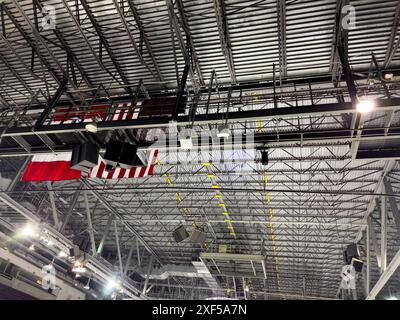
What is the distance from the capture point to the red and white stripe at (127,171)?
8062 millimetres

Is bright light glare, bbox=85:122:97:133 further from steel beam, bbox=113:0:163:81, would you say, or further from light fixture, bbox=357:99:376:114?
light fixture, bbox=357:99:376:114

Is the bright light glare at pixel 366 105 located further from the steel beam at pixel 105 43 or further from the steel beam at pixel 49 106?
the steel beam at pixel 49 106

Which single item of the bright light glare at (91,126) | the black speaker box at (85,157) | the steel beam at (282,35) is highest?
the steel beam at (282,35)

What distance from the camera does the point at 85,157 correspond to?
7.37 meters

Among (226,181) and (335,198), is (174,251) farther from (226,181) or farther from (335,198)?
(335,198)

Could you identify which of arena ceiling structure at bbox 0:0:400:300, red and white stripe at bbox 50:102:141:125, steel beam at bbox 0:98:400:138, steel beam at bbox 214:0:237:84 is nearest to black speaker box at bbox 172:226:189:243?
arena ceiling structure at bbox 0:0:400:300

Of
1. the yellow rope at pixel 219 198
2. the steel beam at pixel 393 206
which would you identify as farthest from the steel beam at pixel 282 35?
the steel beam at pixel 393 206

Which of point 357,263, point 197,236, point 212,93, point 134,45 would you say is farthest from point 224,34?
point 357,263

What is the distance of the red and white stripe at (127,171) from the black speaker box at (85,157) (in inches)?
24.3

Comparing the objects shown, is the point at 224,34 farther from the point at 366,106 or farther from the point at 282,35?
the point at 366,106

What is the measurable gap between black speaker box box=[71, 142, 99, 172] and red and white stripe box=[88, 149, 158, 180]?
0.62 metres
